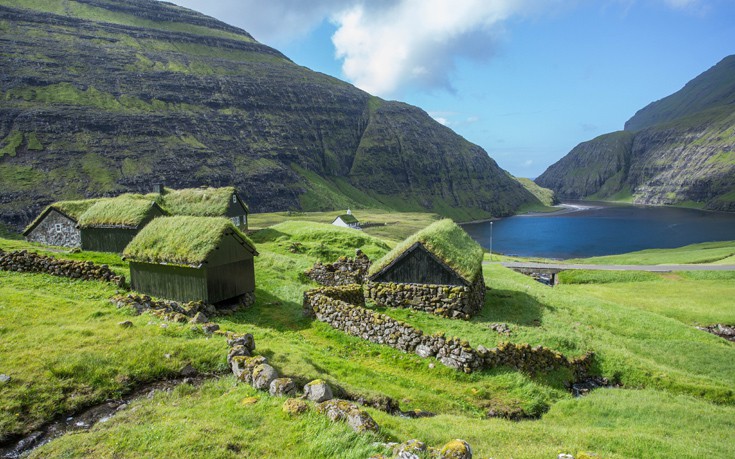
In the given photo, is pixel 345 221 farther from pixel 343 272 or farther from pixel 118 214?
pixel 343 272

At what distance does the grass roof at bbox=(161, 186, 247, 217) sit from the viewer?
55.6 meters

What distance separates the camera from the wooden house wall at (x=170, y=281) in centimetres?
2245

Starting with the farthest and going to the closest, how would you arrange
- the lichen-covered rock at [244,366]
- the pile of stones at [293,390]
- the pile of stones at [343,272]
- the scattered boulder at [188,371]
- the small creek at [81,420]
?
the pile of stones at [343,272] < the scattered boulder at [188,371] < the lichen-covered rock at [244,366] < the pile of stones at [293,390] < the small creek at [81,420]

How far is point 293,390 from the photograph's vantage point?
10625mm

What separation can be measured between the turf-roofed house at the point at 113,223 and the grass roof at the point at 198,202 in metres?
13.1

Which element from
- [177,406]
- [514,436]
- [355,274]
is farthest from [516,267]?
[177,406]

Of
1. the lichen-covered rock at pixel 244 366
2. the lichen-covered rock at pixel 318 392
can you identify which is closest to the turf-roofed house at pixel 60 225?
the lichen-covered rock at pixel 244 366

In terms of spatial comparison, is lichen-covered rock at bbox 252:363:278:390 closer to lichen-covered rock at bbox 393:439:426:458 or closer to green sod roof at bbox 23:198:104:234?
lichen-covered rock at bbox 393:439:426:458

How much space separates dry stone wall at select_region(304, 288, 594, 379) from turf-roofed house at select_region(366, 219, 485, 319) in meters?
5.71

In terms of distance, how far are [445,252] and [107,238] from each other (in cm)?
3350

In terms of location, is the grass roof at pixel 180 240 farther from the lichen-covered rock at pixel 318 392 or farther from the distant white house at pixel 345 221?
the distant white house at pixel 345 221

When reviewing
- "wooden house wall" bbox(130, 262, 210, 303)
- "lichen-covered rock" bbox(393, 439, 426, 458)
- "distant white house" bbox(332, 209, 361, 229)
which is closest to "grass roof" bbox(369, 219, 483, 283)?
"wooden house wall" bbox(130, 262, 210, 303)

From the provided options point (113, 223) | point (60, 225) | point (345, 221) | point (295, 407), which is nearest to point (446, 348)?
point (295, 407)

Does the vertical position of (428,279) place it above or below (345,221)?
below
